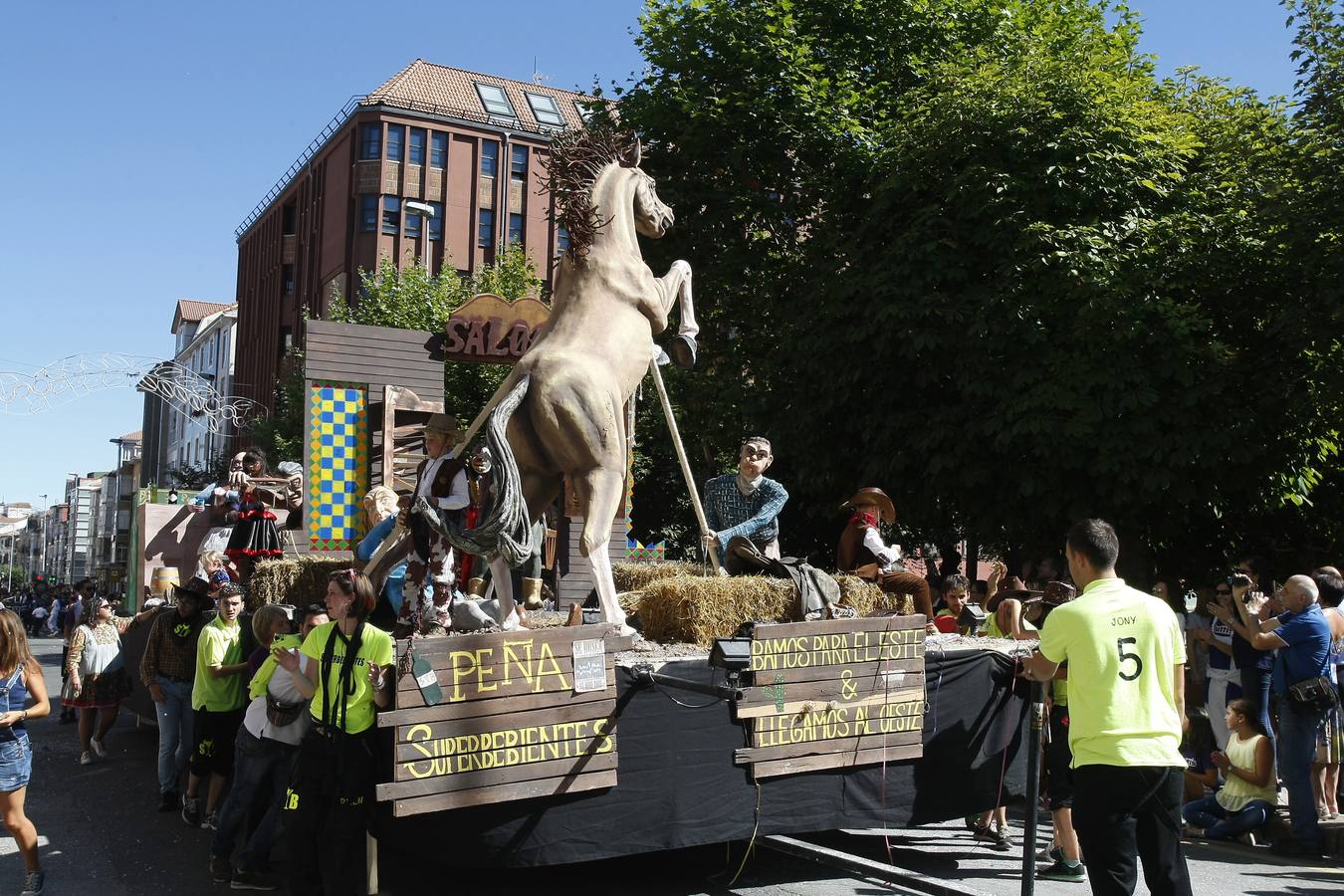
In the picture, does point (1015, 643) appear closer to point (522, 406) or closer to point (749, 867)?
point (749, 867)

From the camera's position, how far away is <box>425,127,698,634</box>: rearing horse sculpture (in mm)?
7023

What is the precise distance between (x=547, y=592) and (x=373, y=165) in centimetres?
3273

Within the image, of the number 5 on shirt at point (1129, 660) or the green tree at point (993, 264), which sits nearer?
the number 5 on shirt at point (1129, 660)

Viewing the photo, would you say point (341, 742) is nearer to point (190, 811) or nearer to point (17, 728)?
point (17, 728)

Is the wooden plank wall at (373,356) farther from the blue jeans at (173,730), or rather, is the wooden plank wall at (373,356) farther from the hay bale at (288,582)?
the hay bale at (288,582)

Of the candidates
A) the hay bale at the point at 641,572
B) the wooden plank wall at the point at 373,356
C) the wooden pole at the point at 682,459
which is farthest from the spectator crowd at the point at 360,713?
the wooden plank wall at the point at 373,356

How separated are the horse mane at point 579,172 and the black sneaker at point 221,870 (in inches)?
180

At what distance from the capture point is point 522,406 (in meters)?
7.16

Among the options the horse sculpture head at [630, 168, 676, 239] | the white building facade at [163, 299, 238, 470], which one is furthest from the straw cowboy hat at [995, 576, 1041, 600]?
the white building facade at [163, 299, 238, 470]

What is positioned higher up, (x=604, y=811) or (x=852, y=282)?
(x=852, y=282)

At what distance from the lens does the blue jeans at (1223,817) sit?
8.85m

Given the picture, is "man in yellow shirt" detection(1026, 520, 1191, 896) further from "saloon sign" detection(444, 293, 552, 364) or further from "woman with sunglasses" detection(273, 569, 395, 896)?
"saloon sign" detection(444, 293, 552, 364)

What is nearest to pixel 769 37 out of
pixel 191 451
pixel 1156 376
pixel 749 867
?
pixel 1156 376

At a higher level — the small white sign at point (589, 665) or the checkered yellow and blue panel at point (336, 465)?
the checkered yellow and blue panel at point (336, 465)
